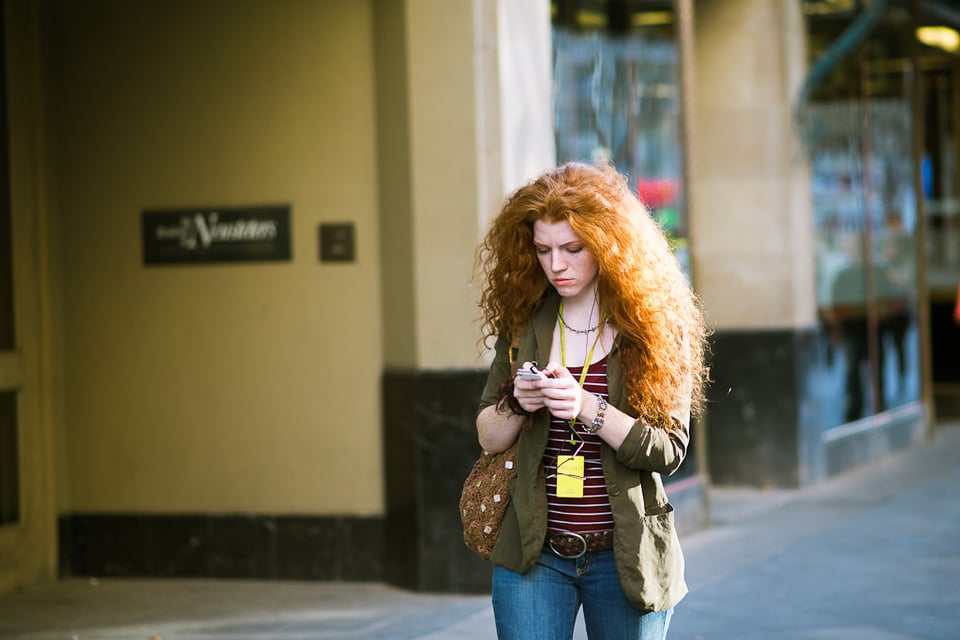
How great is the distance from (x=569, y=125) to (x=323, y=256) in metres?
2.07

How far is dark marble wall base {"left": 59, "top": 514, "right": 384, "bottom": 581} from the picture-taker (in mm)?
7496

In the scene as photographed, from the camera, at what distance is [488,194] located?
23.4 ft

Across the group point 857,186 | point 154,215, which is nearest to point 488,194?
point 154,215

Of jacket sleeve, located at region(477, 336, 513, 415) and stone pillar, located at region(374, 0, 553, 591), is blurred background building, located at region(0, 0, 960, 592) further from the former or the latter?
jacket sleeve, located at region(477, 336, 513, 415)

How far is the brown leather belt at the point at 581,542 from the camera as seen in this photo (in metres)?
3.53

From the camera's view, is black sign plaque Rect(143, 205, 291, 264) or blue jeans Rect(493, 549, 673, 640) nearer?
blue jeans Rect(493, 549, 673, 640)

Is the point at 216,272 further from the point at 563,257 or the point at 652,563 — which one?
the point at 652,563

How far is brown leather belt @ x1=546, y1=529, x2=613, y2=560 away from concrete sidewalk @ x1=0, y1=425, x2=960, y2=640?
8.93 ft

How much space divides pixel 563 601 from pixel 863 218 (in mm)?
9170

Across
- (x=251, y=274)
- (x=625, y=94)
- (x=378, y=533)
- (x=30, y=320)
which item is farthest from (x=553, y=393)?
(x=625, y=94)

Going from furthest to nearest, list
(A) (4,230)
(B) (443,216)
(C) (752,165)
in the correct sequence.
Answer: (C) (752,165) < (A) (4,230) < (B) (443,216)

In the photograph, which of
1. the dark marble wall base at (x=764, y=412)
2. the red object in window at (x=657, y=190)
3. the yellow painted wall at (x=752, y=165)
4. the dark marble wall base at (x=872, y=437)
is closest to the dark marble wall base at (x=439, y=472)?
the red object in window at (x=657, y=190)

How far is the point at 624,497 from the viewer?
3.50 metres

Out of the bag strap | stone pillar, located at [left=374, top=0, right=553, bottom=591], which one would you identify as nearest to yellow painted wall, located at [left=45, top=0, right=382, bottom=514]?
stone pillar, located at [left=374, top=0, right=553, bottom=591]
